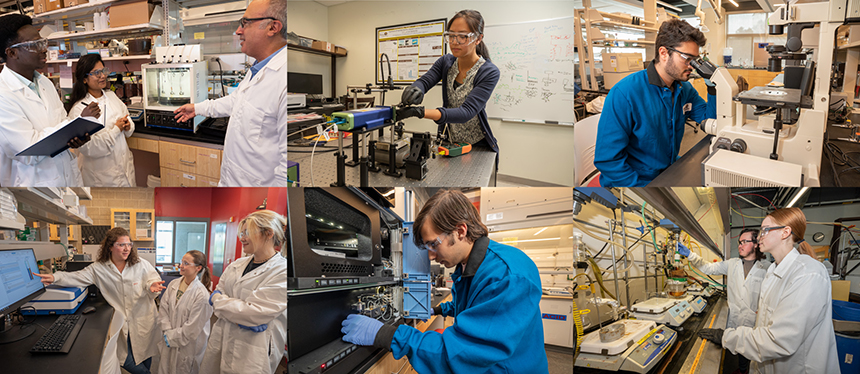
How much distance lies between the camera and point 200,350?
6.90ft

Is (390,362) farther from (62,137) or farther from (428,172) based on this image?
(62,137)

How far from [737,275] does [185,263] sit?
8.99 feet

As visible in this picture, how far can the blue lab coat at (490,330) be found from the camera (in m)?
1.57

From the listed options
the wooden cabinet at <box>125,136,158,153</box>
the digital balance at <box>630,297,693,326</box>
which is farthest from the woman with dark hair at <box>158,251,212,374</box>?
the digital balance at <box>630,297,693,326</box>

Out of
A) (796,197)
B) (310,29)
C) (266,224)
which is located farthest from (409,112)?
(796,197)

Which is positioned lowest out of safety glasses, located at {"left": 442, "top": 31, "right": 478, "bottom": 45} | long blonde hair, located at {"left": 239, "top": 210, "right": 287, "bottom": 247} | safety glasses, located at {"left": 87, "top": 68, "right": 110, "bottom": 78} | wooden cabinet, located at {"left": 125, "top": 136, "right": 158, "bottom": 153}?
long blonde hair, located at {"left": 239, "top": 210, "right": 287, "bottom": 247}

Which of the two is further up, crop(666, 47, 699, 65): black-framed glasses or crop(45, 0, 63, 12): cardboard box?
crop(45, 0, 63, 12): cardboard box

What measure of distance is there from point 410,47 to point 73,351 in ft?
7.08

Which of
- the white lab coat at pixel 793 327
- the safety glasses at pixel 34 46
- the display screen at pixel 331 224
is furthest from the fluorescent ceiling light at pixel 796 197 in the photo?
the safety glasses at pixel 34 46

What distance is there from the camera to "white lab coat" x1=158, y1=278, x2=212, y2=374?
2.08 metres

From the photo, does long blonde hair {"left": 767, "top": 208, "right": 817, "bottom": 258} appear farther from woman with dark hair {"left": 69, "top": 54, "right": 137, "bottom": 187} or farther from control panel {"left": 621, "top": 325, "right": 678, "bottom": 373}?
woman with dark hair {"left": 69, "top": 54, "right": 137, "bottom": 187}

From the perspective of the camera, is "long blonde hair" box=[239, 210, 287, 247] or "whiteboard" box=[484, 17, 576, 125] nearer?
"whiteboard" box=[484, 17, 576, 125]

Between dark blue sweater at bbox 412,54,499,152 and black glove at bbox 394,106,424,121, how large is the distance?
0.08 m

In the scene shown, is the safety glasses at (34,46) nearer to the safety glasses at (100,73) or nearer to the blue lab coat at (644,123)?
the safety glasses at (100,73)
